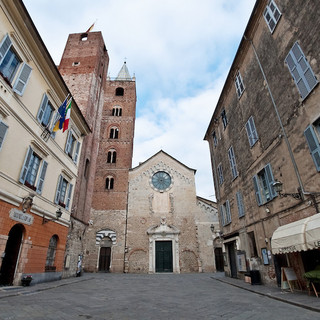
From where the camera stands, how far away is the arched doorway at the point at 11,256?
8391 millimetres

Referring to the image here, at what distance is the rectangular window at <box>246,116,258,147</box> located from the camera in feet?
34.6

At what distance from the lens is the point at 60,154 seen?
38.7 feet

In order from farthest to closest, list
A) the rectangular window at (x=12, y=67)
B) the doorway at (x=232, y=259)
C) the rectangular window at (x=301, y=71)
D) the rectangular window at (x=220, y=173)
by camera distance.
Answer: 1. the rectangular window at (x=220, y=173)
2. the doorway at (x=232, y=259)
3. the rectangular window at (x=12, y=67)
4. the rectangular window at (x=301, y=71)

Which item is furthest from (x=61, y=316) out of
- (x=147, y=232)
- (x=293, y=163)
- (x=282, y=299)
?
(x=147, y=232)

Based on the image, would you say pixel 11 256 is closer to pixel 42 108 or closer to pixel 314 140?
pixel 42 108

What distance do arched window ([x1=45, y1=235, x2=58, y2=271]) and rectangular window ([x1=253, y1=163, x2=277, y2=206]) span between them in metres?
10.2

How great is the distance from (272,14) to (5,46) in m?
10.1

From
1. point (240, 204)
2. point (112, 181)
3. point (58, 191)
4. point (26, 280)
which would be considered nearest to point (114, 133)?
point (112, 181)

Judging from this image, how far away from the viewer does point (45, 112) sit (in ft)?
34.7

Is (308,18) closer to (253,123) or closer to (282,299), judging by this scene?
(253,123)

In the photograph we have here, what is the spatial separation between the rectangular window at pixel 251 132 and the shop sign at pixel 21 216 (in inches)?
410

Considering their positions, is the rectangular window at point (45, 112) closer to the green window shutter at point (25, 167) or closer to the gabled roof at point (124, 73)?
the green window shutter at point (25, 167)

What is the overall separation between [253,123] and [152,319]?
9.23 m

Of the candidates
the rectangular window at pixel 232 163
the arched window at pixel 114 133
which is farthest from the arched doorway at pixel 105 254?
the rectangular window at pixel 232 163
